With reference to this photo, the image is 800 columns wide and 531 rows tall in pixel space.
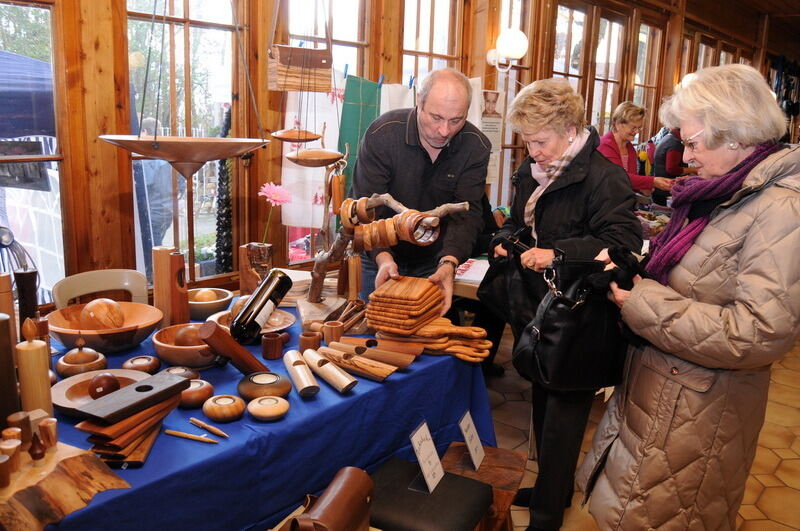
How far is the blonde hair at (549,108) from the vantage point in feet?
6.41

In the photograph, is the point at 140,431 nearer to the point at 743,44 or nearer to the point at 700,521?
the point at 700,521

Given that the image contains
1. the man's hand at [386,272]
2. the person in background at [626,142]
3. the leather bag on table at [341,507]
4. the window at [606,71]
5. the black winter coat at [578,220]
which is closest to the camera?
the leather bag on table at [341,507]

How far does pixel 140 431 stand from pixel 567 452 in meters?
1.29

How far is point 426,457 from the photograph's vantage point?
4.91 feet

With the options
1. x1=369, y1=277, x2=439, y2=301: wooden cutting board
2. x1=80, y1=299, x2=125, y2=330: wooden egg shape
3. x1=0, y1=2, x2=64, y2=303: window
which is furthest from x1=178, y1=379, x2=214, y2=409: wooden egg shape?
x1=0, y1=2, x2=64, y2=303: window

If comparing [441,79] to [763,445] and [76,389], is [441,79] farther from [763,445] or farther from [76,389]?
[763,445]

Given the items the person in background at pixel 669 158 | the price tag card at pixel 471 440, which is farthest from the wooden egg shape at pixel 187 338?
the person in background at pixel 669 158

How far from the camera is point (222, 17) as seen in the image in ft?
10.8

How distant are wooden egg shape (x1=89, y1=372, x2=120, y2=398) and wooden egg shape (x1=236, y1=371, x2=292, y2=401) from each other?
0.27 m

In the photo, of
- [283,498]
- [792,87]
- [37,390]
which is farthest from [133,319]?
[792,87]

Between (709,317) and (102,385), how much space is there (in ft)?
4.31

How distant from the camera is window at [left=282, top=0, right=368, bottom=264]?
349 centimetres

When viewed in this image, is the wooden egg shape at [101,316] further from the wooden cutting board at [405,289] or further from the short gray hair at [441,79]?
the short gray hair at [441,79]

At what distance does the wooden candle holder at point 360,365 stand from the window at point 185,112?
5.86 ft
